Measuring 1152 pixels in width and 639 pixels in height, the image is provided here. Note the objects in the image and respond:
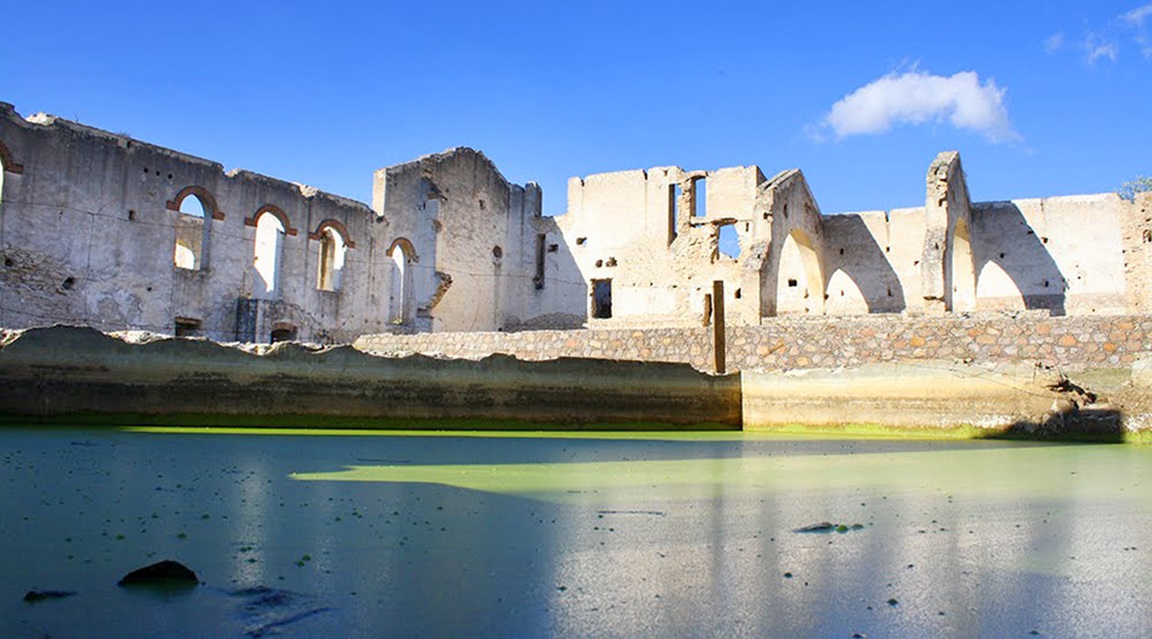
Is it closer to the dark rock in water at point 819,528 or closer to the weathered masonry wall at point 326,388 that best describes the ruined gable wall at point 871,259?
the weathered masonry wall at point 326,388

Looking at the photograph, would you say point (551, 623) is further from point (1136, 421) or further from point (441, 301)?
point (441, 301)

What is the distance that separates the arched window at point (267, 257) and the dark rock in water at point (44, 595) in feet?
66.9

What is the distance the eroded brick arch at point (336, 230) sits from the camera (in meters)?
22.5

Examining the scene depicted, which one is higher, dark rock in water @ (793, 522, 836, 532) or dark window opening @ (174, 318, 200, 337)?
dark window opening @ (174, 318, 200, 337)

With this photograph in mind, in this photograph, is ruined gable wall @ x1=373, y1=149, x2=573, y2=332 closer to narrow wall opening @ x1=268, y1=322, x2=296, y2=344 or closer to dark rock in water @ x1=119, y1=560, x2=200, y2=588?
narrow wall opening @ x1=268, y1=322, x2=296, y2=344

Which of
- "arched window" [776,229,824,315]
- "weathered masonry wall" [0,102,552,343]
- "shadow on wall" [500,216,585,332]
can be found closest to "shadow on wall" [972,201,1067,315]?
"arched window" [776,229,824,315]

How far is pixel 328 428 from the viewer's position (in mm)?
7762

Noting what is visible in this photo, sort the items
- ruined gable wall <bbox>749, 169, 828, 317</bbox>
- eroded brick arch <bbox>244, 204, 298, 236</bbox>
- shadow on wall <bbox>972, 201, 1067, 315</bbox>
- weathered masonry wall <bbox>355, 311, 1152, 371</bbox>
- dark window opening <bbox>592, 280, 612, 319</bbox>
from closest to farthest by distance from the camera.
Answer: weathered masonry wall <bbox>355, 311, 1152, 371</bbox> < ruined gable wall <bbox>749, 169, 828, 317</bbox> < eroded brick arch <bbox>244, 204, 298, 236</bbox> < shadow on wall <bbox>972, 201, 1067, 315</bbox> < dark window opening <bbox>592, 280, 612, 319</bbox>

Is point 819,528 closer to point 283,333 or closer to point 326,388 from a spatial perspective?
point 326,388

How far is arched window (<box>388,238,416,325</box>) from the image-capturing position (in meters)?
24.8

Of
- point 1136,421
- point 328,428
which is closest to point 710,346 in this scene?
point 1136,421

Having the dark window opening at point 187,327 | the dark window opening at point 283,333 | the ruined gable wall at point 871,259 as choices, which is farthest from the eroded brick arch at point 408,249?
the ruined gable wall at point 871,259

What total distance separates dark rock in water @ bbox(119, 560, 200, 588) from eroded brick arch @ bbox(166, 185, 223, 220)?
63.9 feet

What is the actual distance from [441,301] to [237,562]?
23.6 m
